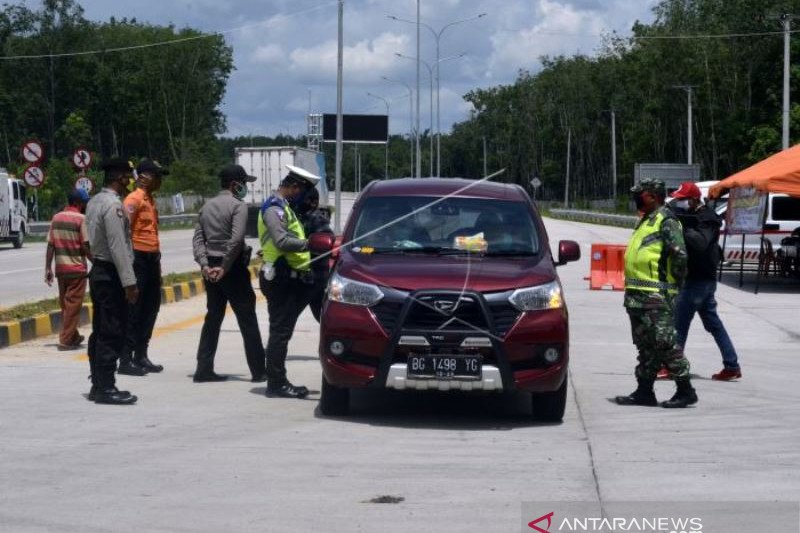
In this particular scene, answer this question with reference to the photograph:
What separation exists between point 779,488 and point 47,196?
54260 mm

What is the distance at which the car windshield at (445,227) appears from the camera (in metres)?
10.3

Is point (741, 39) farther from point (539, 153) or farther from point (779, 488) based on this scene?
point (779, 488)

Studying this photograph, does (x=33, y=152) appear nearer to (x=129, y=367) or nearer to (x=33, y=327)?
(x=33, y=327)

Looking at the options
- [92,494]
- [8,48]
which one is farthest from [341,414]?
[8,48]

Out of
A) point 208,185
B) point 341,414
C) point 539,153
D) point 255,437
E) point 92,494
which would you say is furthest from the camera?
point 539,153

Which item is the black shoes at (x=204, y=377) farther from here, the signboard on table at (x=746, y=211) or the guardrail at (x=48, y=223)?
Result: the guardrail at (x=48, y=223)

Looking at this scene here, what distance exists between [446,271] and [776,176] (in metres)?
15.4

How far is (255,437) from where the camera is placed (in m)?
9.12

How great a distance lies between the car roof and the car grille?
5.14 feet

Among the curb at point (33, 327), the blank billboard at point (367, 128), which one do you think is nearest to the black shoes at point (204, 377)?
the curb at point (33, 327)

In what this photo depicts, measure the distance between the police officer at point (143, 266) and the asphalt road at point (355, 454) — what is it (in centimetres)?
34

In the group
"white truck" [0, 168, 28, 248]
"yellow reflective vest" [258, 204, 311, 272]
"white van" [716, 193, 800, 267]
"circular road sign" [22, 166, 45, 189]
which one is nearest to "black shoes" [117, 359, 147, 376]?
"yellow reflective vest" [258, 204, 311, 272]

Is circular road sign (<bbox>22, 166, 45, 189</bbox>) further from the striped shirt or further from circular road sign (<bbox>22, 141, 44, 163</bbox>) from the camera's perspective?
the striped shirt

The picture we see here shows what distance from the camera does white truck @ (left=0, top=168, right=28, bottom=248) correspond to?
3816 cm
